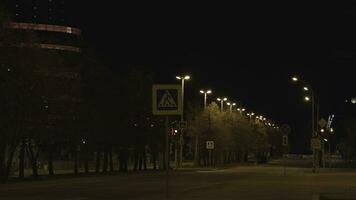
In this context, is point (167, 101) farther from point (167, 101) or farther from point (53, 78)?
point (53, 78)

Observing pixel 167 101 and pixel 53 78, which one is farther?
pixel 53 78

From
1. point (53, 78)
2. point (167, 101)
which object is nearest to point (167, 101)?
point (167, 101)

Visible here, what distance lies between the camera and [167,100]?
50.9 ft

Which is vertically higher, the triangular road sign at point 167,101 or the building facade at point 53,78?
the building facade at point 53,78

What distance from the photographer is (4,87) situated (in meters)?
41.4

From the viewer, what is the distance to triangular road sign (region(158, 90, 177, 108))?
1545cm

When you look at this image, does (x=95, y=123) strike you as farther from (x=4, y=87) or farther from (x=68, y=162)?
(x=68, y=162)

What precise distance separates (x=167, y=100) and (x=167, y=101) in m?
0.02

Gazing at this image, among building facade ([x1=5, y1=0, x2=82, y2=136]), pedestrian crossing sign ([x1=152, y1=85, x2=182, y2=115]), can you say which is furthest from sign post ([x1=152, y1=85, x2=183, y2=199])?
building facade ([x1=5, y1=0, x2=82, y2=136])

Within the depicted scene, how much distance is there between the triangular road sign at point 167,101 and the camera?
15445mm

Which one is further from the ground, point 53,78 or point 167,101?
point 53,78

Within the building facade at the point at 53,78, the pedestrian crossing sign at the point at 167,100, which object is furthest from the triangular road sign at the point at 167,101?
the building facade at the point at 53,78

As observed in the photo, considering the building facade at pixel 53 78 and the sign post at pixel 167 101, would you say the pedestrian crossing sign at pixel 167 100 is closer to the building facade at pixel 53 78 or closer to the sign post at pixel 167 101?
the sign post at pixel 167 101

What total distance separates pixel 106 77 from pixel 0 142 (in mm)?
17093
